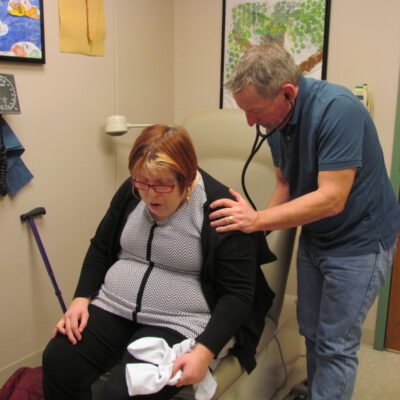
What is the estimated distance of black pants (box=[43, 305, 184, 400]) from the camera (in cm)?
119

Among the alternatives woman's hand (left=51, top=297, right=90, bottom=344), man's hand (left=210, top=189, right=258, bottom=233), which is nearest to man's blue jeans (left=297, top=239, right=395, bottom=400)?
man's hand (left=210, top=189, right=258, bottom=233)

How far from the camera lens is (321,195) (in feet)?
3.79

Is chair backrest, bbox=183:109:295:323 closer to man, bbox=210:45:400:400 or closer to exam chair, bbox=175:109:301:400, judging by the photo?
exam chair, bbox=175:109:301:400

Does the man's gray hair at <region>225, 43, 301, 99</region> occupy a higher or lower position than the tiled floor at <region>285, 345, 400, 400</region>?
higher

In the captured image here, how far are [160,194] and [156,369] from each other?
45 cm

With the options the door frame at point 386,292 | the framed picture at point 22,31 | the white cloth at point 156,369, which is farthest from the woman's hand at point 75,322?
the door frame at point 386,292

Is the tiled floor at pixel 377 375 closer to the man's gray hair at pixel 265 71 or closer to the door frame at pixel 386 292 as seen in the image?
the door frame at pixel 386 292

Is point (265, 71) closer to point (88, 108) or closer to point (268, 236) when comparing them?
point (268, 236)

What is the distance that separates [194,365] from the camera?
109 centimetres

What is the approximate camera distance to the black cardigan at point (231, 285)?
1.17 m

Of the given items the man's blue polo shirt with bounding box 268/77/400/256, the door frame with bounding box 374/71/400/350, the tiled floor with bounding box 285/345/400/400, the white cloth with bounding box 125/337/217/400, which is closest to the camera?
the white cloth with bounding box 125/337/217/400

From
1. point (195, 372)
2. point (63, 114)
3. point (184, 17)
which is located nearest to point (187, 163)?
point (195, 372)

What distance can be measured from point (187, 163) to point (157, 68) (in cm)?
129

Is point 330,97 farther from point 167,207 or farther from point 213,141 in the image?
point 213,141
